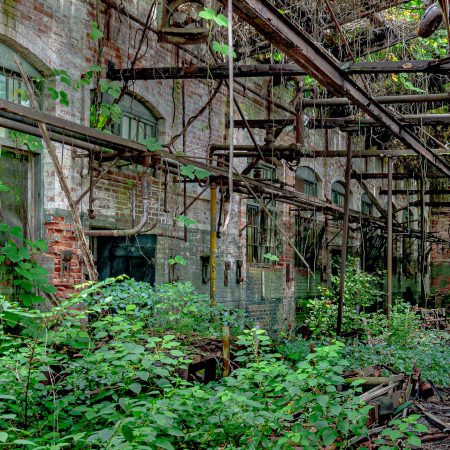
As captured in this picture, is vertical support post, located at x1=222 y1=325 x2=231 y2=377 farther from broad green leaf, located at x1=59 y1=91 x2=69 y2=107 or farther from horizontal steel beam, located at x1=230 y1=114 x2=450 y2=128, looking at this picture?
horizontal steel beam, located at x1=230 y1=114 x2=450 y2=128

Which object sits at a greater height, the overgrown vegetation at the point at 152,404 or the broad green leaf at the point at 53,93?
the broad green leaf at the point at 53,93

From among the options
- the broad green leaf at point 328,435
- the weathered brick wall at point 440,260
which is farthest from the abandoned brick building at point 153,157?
the weathered brick wall at point 440,260

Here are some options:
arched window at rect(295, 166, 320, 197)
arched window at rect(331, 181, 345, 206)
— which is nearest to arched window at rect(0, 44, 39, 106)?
arched window at rect(295, 166, 320, 197)

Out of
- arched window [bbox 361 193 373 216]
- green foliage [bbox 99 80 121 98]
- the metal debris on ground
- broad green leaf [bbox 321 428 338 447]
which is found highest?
green foliage [bbox 99 80 121 98]

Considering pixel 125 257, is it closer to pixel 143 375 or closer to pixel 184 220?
pixel 184 220

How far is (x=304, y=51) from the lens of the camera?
635cm

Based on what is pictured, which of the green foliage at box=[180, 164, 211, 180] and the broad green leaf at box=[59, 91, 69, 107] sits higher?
the broad green leaf at box=[59, 91, 69, 107]

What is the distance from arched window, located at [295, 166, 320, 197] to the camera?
53.5ft

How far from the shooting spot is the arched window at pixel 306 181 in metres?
16.3

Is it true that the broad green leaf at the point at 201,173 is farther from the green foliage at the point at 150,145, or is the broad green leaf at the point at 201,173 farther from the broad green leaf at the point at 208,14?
the broad green leaf at the point at 208,14

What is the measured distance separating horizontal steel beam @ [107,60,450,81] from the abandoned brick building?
0.05 metres

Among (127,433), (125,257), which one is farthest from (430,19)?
(125,257)

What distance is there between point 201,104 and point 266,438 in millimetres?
8581

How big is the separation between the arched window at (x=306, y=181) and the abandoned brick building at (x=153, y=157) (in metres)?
0.11
